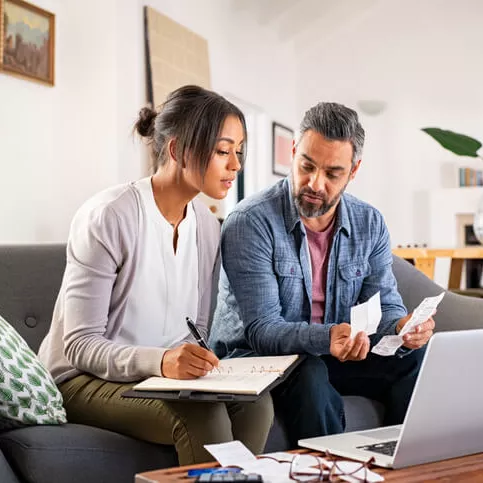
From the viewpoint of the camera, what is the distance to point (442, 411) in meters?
1.27

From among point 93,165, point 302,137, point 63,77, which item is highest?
point 63,77

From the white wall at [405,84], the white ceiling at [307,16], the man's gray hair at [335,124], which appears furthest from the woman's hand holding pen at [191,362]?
the white wall at [405,84]

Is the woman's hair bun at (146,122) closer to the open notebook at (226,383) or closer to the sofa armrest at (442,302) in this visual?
the open notebook at (226,383)

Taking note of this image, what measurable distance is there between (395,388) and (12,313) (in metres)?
1.01

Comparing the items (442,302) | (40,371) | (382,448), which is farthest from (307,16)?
(382,448)

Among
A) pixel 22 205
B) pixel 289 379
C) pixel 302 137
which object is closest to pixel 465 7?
pixel 22 205

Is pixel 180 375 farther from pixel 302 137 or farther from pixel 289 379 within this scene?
pixel 302 137

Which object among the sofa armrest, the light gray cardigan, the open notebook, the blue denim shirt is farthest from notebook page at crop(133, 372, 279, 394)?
the sofa armrest

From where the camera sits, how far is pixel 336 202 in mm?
2207

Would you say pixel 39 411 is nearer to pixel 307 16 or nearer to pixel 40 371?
pixel 40 371

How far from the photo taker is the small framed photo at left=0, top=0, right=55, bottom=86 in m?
4.20

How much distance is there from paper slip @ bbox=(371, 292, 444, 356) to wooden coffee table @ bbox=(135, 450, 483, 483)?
1.59 ft

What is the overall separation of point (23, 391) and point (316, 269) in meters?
0.87

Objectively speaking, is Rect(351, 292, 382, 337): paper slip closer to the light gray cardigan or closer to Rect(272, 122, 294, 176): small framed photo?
the light gray cardigan
